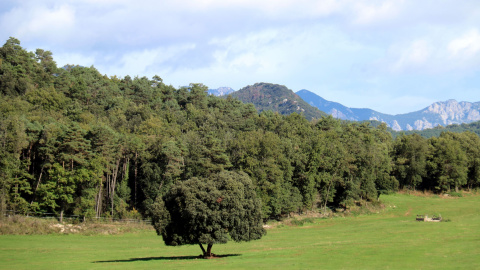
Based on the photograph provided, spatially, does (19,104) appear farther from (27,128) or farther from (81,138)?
(81,138)

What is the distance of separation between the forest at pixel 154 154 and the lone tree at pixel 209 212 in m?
2.35

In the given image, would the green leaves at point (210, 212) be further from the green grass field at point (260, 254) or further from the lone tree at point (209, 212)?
the green grass field at point (260, 254)

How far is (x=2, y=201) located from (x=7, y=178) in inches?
128

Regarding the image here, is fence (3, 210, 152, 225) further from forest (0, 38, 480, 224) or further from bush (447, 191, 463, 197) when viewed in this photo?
bush (447, 191, 463, 197)

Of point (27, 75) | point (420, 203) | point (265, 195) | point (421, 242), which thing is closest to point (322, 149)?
point (265, 195)

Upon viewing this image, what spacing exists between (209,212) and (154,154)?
41.4 metres

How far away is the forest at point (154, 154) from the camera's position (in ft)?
203

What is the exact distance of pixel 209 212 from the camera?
3403 centimetres

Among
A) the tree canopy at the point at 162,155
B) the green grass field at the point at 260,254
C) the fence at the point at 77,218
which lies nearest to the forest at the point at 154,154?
the tree canopy at the point at 162,155

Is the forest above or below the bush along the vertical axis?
above

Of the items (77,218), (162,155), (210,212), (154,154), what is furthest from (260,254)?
(154,154)

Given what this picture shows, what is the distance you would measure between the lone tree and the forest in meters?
2.35

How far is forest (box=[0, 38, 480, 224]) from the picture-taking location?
61.8m

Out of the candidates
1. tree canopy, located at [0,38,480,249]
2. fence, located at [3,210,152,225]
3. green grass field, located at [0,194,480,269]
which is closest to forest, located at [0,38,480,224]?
tree canopy, located at [0,38,480,249]
